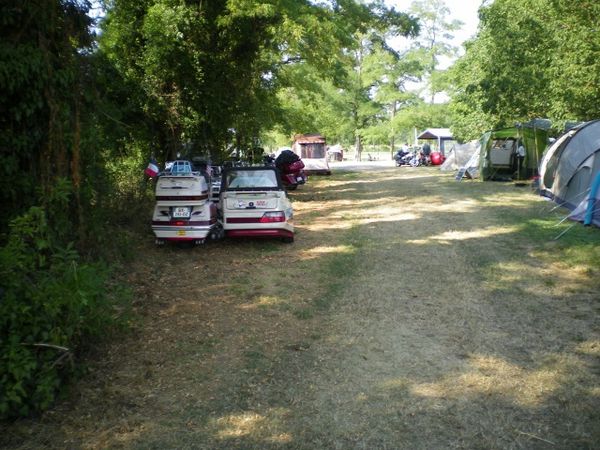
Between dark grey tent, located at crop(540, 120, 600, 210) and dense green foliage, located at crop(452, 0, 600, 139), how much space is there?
4.80 ft

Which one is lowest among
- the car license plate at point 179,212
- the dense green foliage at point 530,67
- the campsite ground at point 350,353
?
the campsite ground at point 350,353

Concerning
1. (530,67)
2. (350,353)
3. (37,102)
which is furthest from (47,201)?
(530,67)

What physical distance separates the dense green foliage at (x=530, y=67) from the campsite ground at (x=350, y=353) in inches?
267

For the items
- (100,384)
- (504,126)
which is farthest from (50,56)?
(504,126)

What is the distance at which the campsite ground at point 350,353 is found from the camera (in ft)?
12.0

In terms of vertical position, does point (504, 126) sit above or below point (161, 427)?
above

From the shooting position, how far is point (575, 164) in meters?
12.9

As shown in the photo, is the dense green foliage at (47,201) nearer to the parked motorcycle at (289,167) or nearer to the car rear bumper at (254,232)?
the car rear bumper at (254,232)

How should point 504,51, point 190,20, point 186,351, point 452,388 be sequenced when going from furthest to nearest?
point 504,51 → point 190,20 → point 186,351 → point 452,388

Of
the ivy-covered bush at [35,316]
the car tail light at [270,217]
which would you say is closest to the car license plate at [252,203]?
the car tail light at [270,217]

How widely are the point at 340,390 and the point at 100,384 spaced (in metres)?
2.09

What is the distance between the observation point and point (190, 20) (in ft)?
37.6

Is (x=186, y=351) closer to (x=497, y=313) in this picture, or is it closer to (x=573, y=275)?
(x=497, y=313)

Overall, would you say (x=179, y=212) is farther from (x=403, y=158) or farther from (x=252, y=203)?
(x=403, y=158)
